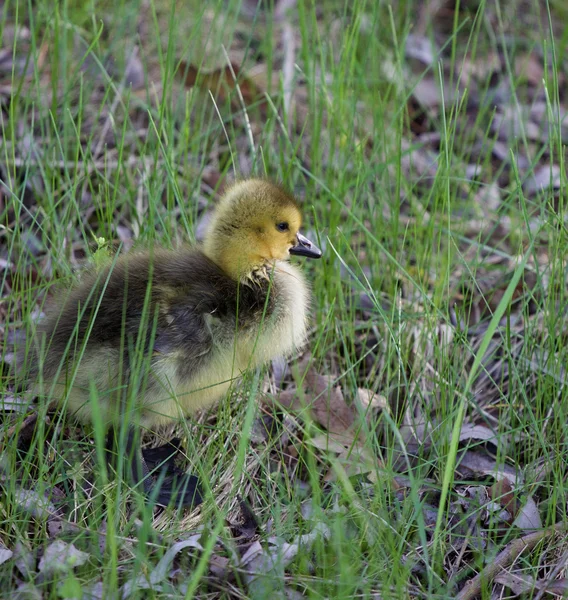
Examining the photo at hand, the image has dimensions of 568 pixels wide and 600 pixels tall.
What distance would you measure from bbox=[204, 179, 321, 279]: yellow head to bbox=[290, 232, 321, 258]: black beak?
0.19 feet

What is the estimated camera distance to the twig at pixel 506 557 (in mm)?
2420

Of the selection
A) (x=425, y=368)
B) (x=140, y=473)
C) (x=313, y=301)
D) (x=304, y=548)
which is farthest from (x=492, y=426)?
(x=140, y=473)

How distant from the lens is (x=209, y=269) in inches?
109

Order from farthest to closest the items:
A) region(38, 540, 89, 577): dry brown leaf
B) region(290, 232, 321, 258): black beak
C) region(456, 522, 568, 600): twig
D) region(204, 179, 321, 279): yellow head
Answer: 1. region(290, 232, 321, 258): black beak
2. region(204, 179, 321, 279): yellow head
3. region(456, 522, 568, 600): twig
4. region(38, 540, 89, 577): dry brown leaf

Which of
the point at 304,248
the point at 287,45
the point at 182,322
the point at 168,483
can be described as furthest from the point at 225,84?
the point at 168,483

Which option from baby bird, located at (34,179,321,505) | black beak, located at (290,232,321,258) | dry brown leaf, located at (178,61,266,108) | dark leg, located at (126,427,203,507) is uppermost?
dry brown leaf, located at (178,61,266,108)

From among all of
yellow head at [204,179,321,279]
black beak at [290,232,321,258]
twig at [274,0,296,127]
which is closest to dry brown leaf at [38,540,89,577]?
yellow head at [204,179,321,279]

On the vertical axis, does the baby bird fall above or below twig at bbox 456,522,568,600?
above

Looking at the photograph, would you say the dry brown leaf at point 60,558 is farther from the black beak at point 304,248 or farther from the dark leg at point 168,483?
the black beak at point 304,248

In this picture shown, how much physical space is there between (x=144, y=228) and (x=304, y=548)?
151 centimetres

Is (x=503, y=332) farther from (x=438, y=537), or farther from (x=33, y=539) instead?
(x=33, y=539)

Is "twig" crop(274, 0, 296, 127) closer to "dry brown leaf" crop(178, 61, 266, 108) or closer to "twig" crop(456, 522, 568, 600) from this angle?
"dry brown leaf" crop(178, 61, 266, 108)

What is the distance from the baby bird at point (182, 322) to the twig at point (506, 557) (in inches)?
34.1

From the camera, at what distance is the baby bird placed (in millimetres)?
2602
